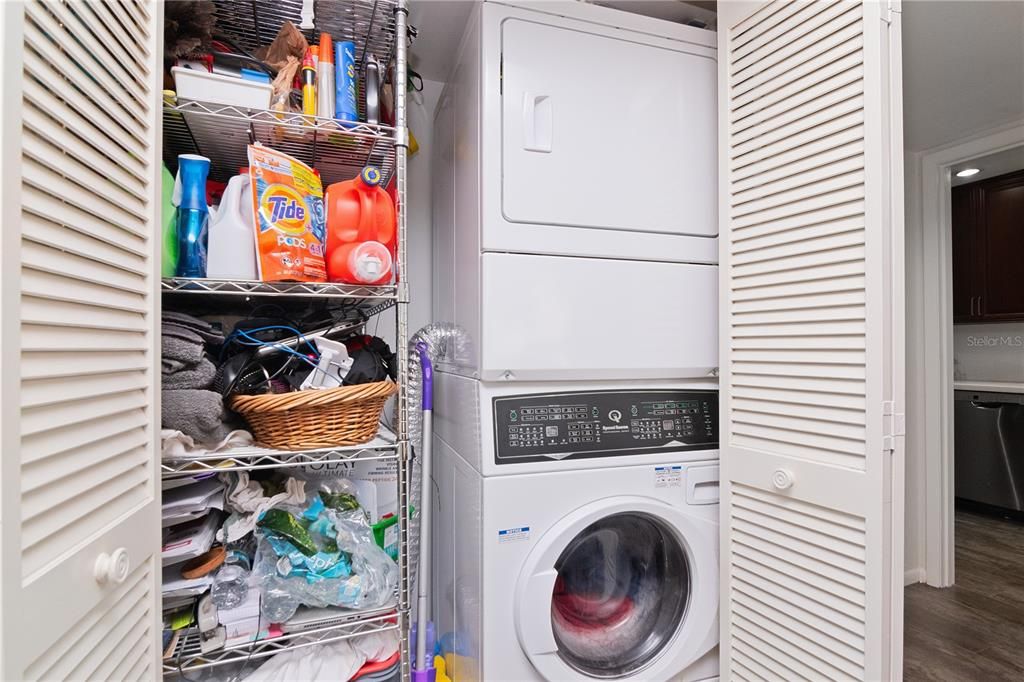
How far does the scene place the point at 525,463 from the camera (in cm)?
124

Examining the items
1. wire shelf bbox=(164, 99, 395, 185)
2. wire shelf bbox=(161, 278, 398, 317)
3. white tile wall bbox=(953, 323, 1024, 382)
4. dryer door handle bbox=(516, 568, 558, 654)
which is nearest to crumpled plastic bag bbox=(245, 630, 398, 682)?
dryer door handle bbox=(516, 568, 558, 654)

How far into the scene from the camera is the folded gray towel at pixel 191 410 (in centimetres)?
105

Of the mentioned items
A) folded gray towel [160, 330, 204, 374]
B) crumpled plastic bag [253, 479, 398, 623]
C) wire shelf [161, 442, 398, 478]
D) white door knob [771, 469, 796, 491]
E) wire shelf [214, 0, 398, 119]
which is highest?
wire shelf [214, 0, 398, 119]

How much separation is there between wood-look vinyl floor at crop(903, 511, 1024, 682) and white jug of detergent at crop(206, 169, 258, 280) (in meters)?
2.64

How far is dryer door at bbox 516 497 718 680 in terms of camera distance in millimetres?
1218

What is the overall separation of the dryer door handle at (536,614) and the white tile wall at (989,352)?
3868 mm

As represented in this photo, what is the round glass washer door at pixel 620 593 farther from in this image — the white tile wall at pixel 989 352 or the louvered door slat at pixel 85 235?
the white tile wall at pixel 989 352

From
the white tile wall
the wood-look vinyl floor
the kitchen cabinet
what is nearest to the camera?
the wood-look vinyl floor

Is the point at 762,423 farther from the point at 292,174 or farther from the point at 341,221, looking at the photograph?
the point at 292,174

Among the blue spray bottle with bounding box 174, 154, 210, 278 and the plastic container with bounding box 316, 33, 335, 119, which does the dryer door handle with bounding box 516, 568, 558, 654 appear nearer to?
the blue spray bottle with bounding box 174, 154, 210, 278

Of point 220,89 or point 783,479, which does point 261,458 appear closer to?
point 220,89

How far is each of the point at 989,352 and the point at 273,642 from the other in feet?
16.1

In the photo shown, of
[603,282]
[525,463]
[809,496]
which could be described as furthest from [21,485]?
[809,496]

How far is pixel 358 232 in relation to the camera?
1.17 metres
